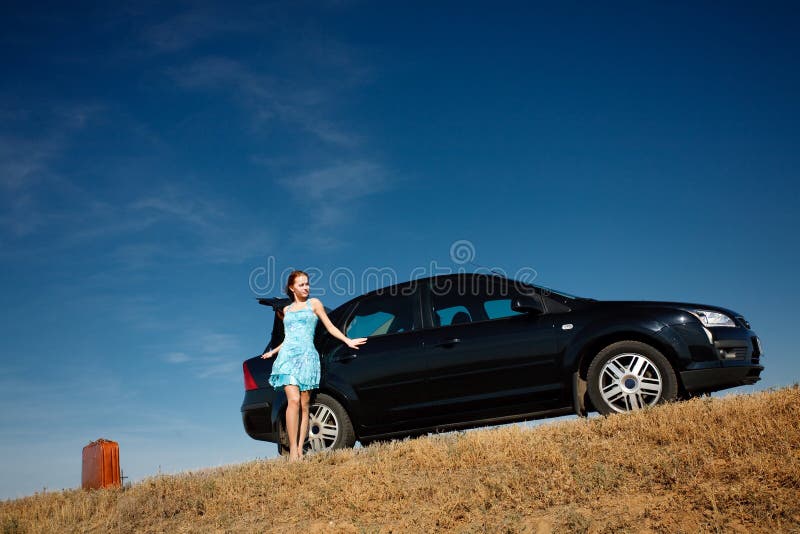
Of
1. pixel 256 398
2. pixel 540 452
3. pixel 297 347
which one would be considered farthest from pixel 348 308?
pixel 540 452

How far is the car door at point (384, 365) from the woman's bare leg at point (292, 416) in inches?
19.4

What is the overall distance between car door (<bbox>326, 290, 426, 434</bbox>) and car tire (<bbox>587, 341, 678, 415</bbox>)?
6.10ft

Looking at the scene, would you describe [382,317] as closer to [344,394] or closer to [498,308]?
[344,394]

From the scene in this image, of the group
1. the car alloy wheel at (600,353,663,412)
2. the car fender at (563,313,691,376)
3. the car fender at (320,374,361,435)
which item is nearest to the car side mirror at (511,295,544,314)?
the car fender at (563,313,691,376)

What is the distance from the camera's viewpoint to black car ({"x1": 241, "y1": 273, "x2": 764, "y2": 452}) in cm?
759

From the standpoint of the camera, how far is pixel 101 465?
9359mm

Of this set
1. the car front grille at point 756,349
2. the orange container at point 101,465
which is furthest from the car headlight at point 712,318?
the orange container at point 101,465

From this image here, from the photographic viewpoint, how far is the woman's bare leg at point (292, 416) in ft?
25.7

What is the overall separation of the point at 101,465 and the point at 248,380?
2.46 meters

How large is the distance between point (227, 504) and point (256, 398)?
5.70 feet

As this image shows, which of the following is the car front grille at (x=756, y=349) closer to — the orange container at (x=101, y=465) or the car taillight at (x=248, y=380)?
the car taillight at (x=248, y=380)

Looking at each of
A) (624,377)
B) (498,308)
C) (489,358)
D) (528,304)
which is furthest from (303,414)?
(624,377)

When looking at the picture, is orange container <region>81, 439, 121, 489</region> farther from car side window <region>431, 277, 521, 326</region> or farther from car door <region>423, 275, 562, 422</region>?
car side window <region>431, 277, 521, 326</region>

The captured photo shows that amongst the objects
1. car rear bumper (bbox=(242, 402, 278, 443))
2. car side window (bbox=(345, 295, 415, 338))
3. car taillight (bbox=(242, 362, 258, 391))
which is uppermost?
car side window (bbox=(345, 295, 415, 338))
